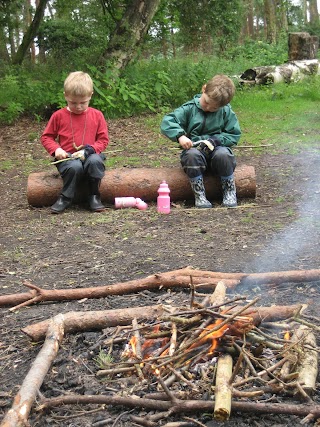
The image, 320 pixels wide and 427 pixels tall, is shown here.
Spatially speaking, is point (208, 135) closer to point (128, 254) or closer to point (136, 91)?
point (128, 254)

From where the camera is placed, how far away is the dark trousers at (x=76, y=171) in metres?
5.75

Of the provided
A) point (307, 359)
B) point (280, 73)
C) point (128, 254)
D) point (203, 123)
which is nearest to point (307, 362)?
point (307, 359)

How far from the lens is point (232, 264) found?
3.85m

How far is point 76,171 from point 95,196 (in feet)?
1.05

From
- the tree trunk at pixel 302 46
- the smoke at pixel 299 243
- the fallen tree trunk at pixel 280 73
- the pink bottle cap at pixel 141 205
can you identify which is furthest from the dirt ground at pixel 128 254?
the tree trunk at pixel 302 46

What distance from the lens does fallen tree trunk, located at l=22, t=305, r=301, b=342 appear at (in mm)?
2836

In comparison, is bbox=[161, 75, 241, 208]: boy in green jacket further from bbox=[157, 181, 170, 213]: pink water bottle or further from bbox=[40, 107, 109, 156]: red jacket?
bbox=[40, 107, 109, 156]: red jacket

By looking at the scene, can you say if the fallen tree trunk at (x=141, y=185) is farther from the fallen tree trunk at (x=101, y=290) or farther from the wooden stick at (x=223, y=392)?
the wooden stick at (x=223, y=392)

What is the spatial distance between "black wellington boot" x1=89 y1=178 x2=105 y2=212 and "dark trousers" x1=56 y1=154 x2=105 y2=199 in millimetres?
55

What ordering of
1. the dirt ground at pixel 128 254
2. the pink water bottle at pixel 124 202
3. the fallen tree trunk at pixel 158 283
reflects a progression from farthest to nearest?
the pink water bottle at pixel 124 202 → the fallen tree trunk at pixel 158 283 → the dirt ground at pixel 128 254

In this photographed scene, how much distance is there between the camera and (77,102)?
5.80m

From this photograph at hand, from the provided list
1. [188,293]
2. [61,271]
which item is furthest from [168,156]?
[188,293]

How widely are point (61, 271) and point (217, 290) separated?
1.41 meters

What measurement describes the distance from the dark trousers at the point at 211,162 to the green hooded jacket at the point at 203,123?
0.22 meters
